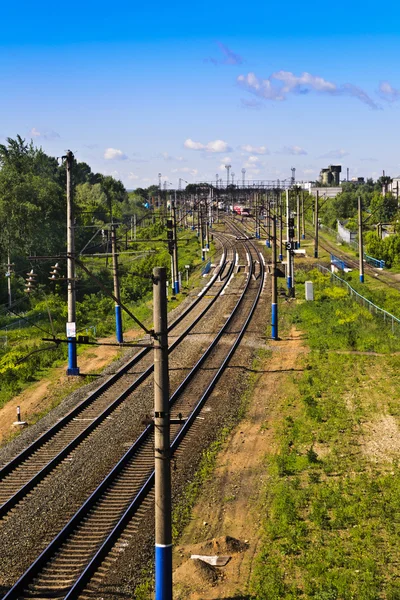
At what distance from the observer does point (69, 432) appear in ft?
72.9

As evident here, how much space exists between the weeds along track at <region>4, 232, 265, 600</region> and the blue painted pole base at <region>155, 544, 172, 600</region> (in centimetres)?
157

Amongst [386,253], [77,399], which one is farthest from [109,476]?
[386,253]

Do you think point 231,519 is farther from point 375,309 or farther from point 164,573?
point 375,309

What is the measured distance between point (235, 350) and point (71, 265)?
9.73m

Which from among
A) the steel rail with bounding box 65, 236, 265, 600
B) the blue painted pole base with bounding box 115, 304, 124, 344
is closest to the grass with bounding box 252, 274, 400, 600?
the steel rail with bounding box 65, 236, 265, 600

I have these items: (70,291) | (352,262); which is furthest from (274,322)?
(352,262)

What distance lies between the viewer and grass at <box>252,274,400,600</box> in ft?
42.3

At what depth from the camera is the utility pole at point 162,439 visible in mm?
11508

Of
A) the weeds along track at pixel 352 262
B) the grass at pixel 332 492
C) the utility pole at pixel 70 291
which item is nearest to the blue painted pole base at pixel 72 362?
the utility pole at pixel 70 291

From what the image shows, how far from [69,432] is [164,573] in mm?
10997

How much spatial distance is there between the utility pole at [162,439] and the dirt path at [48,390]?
39.3ft

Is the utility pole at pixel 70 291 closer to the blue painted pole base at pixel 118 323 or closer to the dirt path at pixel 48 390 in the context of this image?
the dirt path at pixel 48 390

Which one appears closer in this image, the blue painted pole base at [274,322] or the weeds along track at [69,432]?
the weeds along track at [69,432]

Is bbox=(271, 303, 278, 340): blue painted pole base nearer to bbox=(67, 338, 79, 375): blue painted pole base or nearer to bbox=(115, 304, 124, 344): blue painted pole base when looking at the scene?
bbox=(115, 304, 124, 344): blue painted pole base
